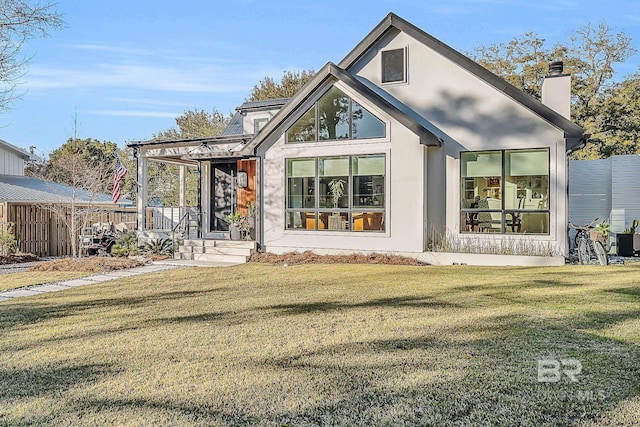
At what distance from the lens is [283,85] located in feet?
109

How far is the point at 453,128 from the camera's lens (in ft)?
42.1

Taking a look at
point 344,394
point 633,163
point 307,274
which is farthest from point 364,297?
point 633,163

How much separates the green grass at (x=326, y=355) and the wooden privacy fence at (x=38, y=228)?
33.2 feet

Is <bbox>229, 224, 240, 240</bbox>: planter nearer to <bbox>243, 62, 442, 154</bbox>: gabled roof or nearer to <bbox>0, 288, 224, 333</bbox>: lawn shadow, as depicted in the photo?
<bbox>243, 62, 442, 154</bbox>: gabled roof

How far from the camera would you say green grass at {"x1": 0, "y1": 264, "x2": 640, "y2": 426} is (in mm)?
3342

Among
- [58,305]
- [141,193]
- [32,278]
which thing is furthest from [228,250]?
[58,305]

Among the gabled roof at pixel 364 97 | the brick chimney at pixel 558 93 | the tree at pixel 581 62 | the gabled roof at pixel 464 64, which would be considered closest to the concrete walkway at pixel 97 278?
the gabled roof at pixel 364 97

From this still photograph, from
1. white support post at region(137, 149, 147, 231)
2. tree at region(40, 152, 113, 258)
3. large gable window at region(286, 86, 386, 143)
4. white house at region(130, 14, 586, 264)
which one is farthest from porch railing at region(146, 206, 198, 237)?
large gable window at region(286, 86, 386, 143)

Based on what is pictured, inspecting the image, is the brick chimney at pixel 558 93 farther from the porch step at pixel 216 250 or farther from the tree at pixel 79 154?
the tree at pixel 79 154

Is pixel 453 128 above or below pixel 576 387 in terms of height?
above

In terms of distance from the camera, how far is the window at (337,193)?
1268 cm

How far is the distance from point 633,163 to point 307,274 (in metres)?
10.9

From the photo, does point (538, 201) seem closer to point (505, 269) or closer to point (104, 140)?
point (505, 269)
